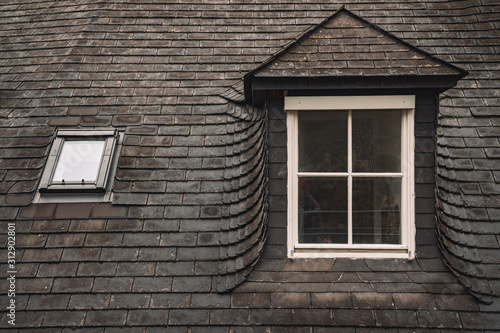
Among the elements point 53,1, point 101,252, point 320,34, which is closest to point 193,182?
point 101,252

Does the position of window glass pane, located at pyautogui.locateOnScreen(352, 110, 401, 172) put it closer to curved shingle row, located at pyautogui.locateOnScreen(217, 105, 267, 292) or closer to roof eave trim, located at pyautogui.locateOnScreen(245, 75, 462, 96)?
roof eave trim, located at pyautogui.locateOnScreen(245, 75, 462, 96)

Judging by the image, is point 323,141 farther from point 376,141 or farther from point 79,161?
point 79,161

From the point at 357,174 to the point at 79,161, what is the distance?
2.63m

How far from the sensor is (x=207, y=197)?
10.9ft

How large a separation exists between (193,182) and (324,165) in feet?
3.97

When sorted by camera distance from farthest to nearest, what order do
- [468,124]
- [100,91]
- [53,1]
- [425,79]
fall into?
[53,1]
[100,91]
[468,124]
[425,79]

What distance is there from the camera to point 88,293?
9.53 ft

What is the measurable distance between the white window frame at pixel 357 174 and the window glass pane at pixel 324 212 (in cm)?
6

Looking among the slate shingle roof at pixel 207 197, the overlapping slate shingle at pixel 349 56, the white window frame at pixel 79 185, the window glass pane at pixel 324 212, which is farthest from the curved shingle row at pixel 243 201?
the white window frame at pixel 79 185

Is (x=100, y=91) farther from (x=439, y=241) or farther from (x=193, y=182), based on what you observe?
(x=439, y=241)

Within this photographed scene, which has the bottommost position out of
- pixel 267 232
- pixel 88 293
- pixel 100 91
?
pixel 88 293

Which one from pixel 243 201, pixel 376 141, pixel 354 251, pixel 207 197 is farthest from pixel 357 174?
pixel 207 197

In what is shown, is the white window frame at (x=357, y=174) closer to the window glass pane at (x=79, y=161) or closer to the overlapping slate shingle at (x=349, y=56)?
the overlapping slate shingle at (x=349, y=56)

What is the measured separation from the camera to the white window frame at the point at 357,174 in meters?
3.13
